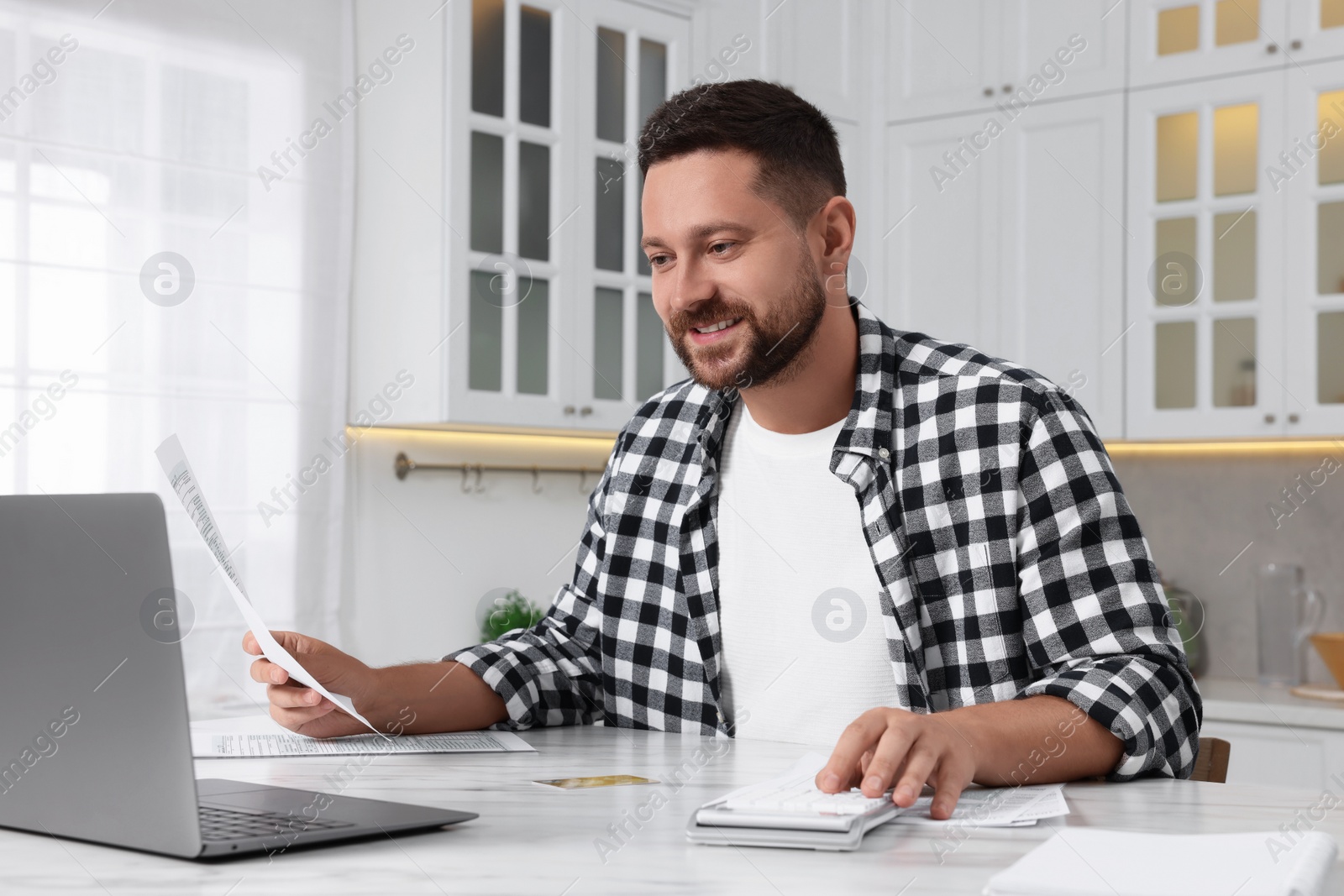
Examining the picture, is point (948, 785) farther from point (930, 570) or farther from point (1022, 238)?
point (1022, 238)

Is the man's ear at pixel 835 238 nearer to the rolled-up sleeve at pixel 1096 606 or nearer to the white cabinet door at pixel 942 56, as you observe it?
the rolled-up sleeve at pixel 1096 606

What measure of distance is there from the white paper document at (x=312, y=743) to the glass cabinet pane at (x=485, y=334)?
154cm

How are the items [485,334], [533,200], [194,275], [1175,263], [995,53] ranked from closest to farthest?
[194,275] < [485,334] < [533,200] < [1175,263] < [995,53]

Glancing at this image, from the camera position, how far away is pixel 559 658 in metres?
1.56

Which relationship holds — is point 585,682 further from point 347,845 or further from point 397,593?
point 397,593

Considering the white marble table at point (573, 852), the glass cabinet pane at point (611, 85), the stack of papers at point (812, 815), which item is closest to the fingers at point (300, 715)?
the white marble table at point (573, 852)

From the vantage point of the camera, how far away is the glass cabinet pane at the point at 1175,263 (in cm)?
319

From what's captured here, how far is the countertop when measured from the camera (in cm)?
285

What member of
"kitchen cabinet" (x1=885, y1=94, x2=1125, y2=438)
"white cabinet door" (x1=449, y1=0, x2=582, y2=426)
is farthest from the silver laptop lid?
"kitchen cabinet" (x1=885, y1=94, x2=1125, y2=438)

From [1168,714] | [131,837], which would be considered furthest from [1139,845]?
[131,837]

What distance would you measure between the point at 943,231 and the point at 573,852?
9.79ft

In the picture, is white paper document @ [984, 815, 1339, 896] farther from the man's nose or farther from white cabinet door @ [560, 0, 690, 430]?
white cabinet door @ [560, 0, 690, 430]

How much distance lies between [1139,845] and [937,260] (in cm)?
290

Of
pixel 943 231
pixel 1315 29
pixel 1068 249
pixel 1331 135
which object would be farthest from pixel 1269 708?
pixel 1315 29
